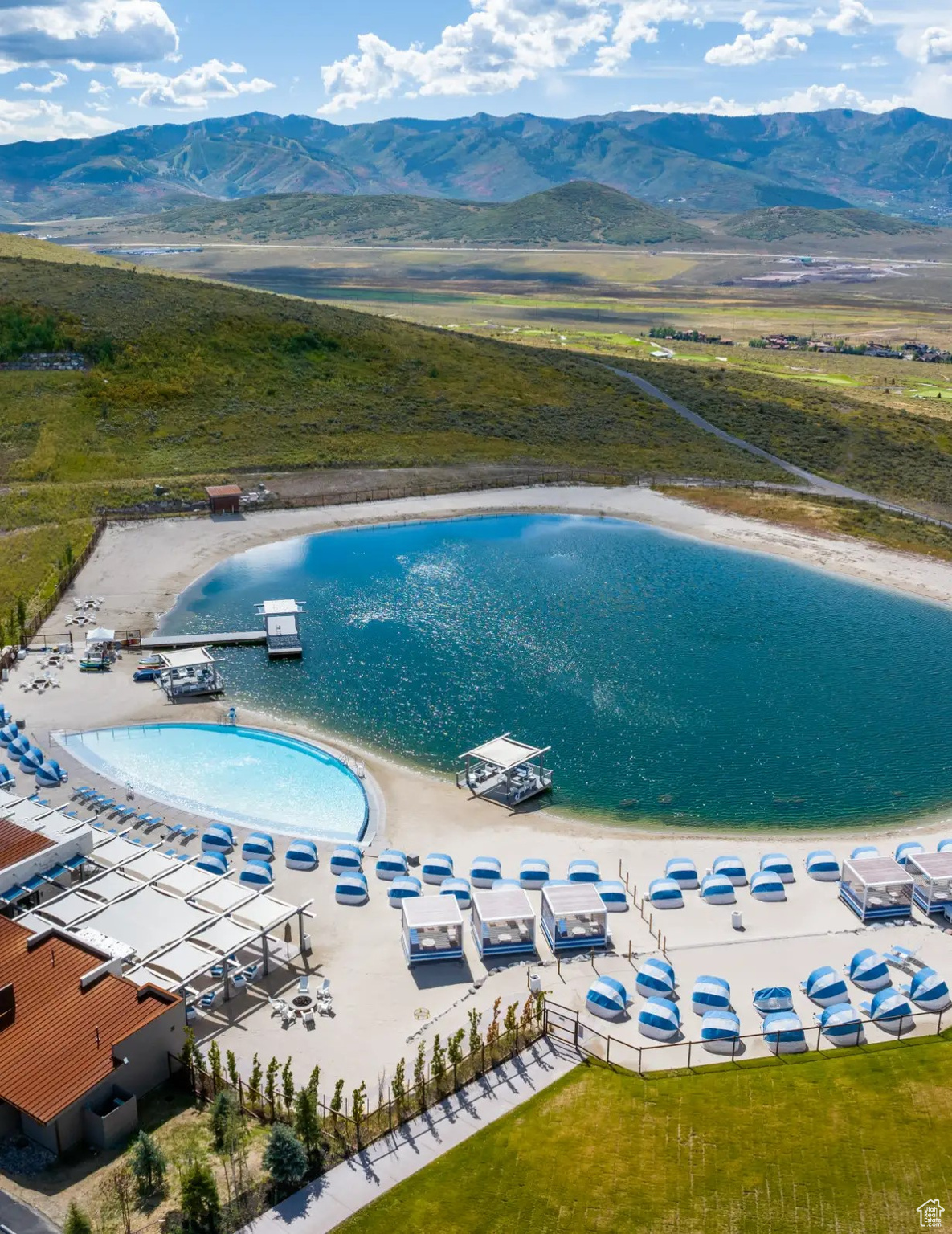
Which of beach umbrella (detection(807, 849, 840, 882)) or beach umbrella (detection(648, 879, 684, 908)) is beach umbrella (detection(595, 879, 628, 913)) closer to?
beach umbrella (detection(648, 879, 684, 908))

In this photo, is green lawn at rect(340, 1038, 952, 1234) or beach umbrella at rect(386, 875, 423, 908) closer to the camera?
green lawn at rect(340, 1038, 952, 1234)

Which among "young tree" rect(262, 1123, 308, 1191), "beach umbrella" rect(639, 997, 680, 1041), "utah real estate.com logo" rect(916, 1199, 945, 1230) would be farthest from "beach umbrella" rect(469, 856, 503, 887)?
"utah real estate.com logo" rect(916, 1199, 945, 1230)

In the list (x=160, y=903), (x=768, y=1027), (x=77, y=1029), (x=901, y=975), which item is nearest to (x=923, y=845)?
(x=901, y=975)

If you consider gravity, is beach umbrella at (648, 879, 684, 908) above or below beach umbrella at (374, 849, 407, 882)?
below

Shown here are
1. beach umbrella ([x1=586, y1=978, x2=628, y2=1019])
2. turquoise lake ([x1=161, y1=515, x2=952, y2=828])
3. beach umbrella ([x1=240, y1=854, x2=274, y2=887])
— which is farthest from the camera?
turquoise lake ([x1=161, y1=515, x2=952, y2=828])

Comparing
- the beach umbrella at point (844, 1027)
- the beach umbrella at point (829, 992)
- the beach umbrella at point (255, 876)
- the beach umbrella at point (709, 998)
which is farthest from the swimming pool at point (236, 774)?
the beach umbrella at point (844, 1027)

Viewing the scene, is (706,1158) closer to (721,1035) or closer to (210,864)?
(721,1035)

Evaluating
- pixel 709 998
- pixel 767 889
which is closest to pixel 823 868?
pixel 767 889

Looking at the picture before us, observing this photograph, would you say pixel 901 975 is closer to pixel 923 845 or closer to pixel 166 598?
pixel 923 845
